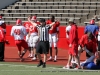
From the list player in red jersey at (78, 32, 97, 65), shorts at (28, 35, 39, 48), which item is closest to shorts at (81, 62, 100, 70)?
player in red jersey at (78, 32, 97, 65)

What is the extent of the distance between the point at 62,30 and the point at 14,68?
1095 cm

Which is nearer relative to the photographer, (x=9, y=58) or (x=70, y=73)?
(x=70, y=73)

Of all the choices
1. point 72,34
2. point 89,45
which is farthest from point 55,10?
point 72,34

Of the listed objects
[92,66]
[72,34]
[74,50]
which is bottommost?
[92,66]

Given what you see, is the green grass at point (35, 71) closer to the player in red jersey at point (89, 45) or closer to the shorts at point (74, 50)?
the shorts at point (74, 50)

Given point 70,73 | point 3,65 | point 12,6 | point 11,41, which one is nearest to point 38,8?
point 12,6

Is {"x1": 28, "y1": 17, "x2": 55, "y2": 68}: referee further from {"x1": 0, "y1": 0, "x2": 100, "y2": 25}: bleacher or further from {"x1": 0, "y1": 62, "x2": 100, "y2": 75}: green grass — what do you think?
{"x1": 0, "y1": 0, "x2": 100, "y2": 25}: bleacher

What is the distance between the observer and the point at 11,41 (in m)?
28.7

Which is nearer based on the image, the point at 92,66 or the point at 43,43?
the point at 92,66

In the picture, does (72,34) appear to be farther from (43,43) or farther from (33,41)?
(33,41)

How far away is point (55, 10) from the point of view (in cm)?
3119

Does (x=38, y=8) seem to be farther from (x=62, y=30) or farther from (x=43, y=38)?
(x=43, y=38)

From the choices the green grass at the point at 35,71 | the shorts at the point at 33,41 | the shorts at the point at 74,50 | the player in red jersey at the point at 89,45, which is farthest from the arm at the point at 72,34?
the shorts at the point at 33,41

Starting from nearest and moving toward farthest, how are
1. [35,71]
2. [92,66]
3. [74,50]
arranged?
[35,71]
[74,50]
[92,66]
